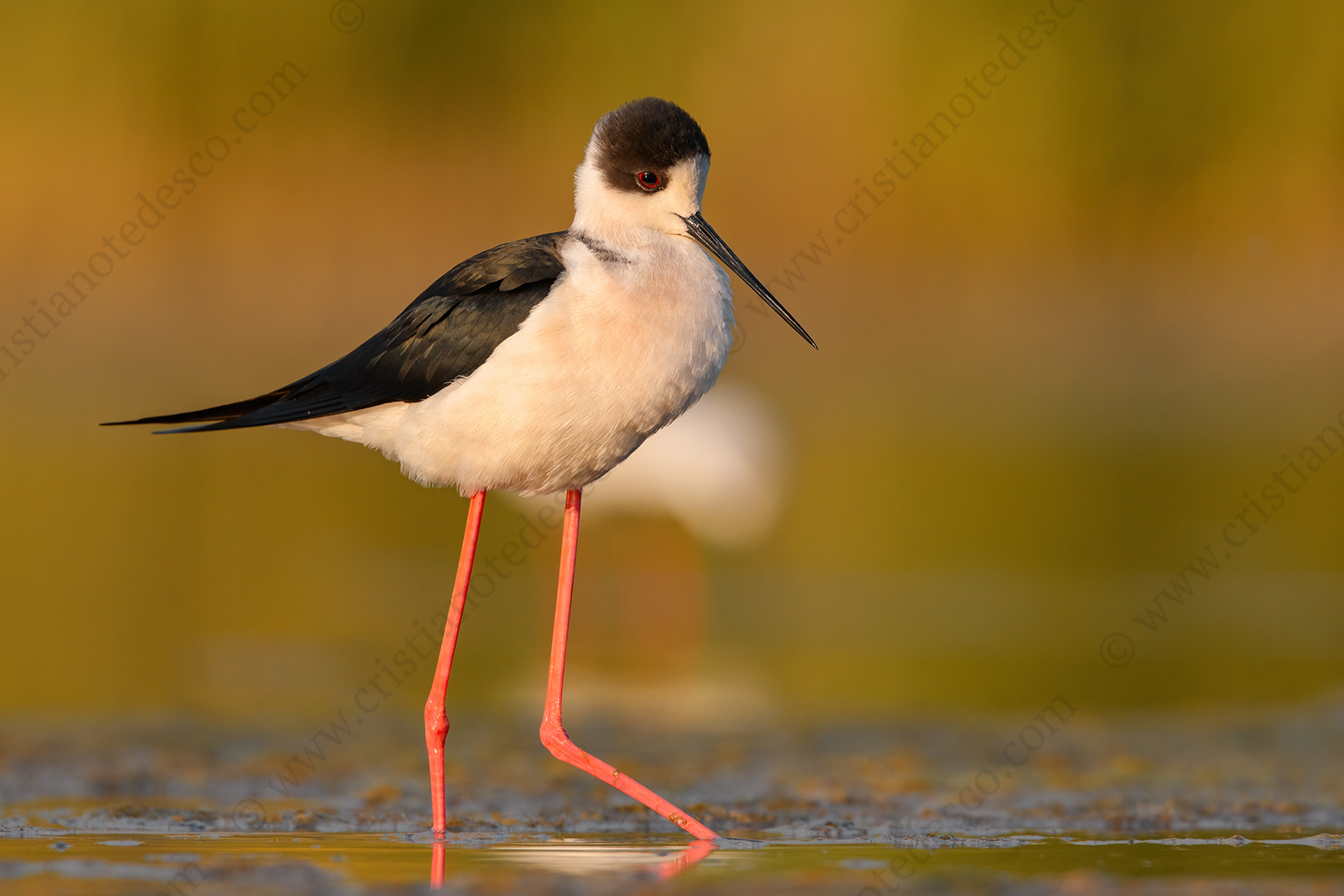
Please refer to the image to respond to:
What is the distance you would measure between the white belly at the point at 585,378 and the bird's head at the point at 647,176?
9 centimetres

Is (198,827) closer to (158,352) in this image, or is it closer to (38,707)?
(38,707)

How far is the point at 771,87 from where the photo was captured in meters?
19.7

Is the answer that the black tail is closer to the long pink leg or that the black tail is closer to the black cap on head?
the long pink leg

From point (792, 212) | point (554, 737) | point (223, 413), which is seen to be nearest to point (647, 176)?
point (223, 413)

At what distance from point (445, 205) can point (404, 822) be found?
14.5 metres

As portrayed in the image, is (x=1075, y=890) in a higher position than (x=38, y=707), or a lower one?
lower

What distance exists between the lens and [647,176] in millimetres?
5480

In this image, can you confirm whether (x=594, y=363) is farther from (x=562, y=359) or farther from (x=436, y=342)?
(x=436, y=342)

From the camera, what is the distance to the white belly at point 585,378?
17.0 feet

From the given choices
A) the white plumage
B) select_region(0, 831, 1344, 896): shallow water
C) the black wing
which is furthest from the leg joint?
the black wing

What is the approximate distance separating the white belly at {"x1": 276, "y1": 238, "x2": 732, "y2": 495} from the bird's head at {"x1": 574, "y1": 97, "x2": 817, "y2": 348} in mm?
92

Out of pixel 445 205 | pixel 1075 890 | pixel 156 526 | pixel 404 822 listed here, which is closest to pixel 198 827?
pixel 404 822

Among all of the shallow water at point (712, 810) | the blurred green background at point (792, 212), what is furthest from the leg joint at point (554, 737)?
the blurred green background at point (792, 212)

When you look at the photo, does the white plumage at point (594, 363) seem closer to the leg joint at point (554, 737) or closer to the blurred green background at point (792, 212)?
the leg joint at point (554, 737)
